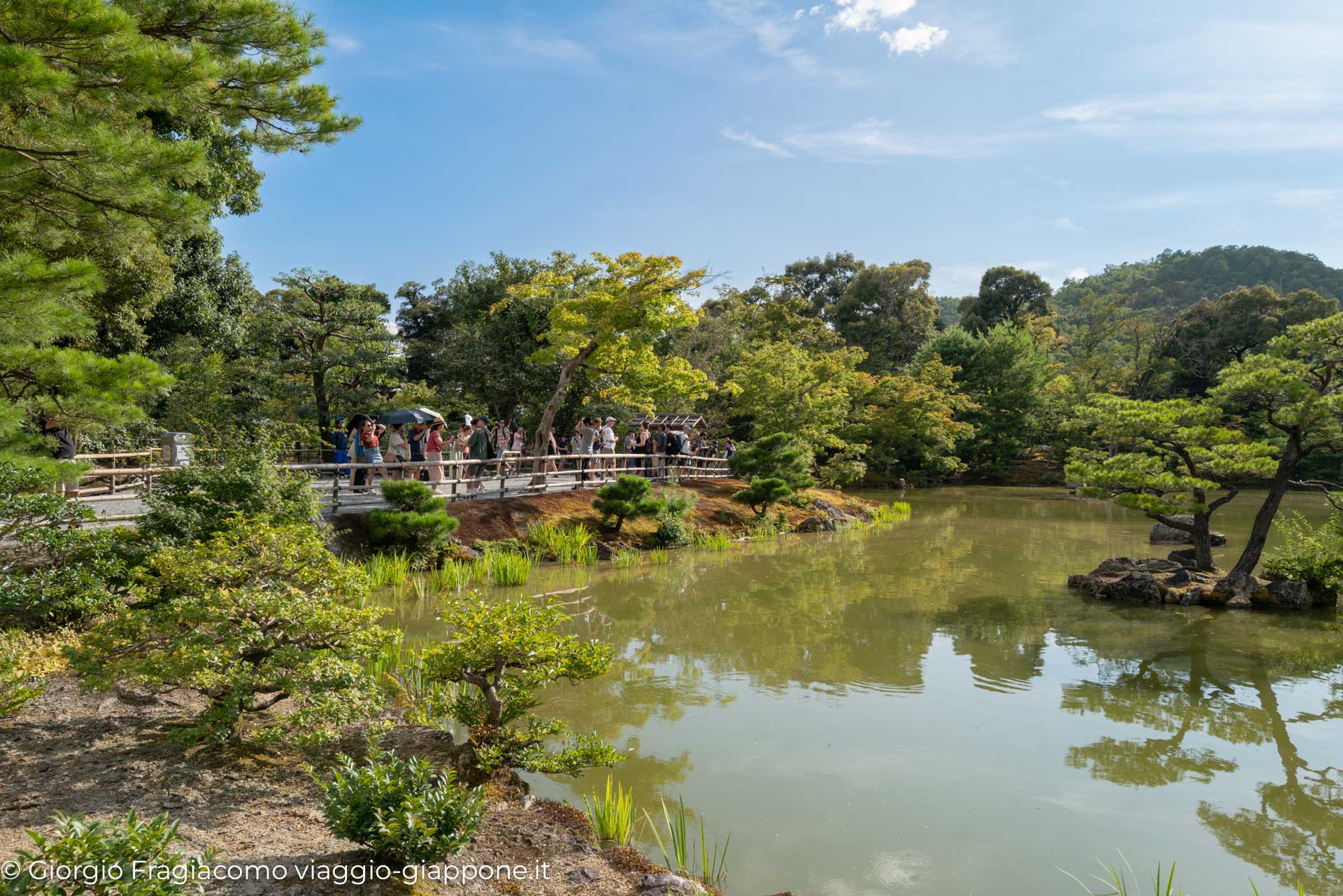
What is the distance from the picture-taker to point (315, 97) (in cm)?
644

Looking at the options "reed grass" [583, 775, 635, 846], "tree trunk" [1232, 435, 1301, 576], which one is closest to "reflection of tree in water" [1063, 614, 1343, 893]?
"tree trunk" [1232, 435, 1301, 576]

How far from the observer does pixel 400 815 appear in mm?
2951

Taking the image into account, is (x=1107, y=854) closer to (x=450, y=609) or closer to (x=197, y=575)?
(x=450, y=609)

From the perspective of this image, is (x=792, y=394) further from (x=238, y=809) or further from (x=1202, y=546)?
(x=238, y=809)

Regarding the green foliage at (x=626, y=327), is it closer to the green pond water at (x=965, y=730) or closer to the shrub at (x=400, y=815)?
the green pond water at (x=965, y=730)

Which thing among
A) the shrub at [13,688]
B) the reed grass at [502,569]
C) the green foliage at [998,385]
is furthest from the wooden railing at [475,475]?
the green foliage at [998,385]

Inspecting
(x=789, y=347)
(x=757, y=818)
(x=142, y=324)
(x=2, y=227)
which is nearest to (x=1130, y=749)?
(x=757, y=818)

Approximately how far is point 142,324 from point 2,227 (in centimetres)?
834

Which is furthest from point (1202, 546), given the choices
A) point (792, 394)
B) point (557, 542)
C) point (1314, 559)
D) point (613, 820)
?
point (792, 394)

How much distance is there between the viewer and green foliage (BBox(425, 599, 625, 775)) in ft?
14.0

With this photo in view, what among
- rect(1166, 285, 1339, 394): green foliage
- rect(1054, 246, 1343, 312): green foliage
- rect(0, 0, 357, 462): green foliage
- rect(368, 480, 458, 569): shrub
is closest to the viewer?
rect(0, 0, 357, 462): green foliage

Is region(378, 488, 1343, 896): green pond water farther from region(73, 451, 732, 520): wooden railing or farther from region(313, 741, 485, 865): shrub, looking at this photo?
region(73, 451, 732, 520): wooden railing

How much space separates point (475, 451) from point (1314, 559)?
1382cm

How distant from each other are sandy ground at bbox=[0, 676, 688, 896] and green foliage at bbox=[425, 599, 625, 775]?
0.82 feet
